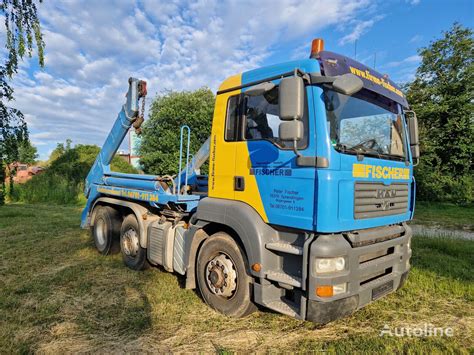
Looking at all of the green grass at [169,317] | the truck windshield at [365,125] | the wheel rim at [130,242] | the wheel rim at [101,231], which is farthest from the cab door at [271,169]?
the wheel rim at [101,231]

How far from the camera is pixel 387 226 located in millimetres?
3600

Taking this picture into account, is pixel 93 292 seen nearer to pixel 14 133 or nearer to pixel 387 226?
pixel 387 226

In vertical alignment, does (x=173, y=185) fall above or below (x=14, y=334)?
above

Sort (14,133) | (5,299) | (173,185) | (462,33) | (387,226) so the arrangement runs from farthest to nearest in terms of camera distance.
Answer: (462,33), (14,133), (173,185), (5,299), (387,226)

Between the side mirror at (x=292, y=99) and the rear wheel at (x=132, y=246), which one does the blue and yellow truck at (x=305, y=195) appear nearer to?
the side mirror at (x=292, y=99)

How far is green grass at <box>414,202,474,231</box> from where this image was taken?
10906 millimetres

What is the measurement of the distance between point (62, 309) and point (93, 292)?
1.73 feet

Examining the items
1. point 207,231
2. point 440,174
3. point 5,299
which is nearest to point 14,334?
Result: point 5,299

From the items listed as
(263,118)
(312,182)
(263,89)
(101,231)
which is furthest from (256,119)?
(101,231)

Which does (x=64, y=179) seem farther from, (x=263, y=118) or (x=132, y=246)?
(x=263, y=118)

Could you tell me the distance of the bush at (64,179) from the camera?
17562 mm

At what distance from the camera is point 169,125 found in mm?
15508

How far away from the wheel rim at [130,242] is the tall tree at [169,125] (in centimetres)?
907

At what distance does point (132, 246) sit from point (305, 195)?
3.47 metres
